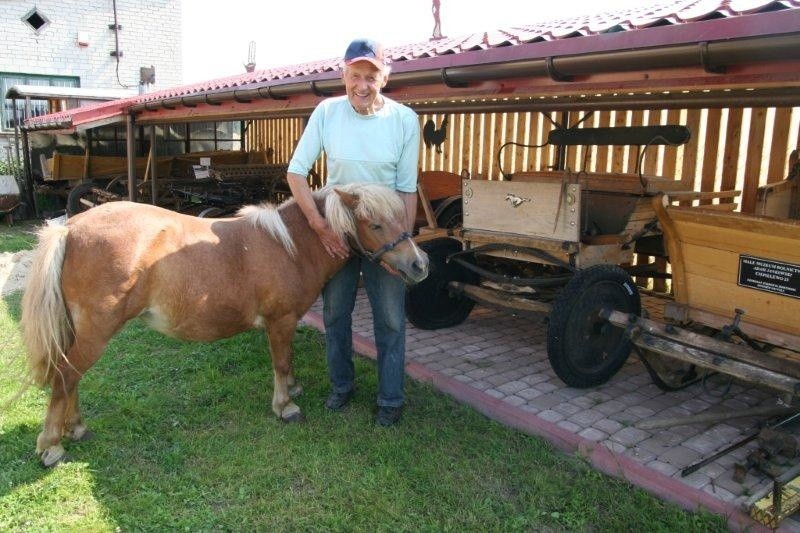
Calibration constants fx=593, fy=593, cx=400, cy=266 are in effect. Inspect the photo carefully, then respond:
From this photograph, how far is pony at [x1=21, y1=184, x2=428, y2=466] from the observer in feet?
10.2

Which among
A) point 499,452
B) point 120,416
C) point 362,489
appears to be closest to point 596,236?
point 499,452

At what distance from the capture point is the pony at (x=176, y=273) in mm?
3102

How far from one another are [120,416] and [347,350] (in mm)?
1517

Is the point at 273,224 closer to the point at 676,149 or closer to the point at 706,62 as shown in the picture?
the point at 706,62

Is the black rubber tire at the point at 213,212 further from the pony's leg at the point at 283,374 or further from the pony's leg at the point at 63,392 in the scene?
the pony's leg at the point at 63,392

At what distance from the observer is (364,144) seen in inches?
133

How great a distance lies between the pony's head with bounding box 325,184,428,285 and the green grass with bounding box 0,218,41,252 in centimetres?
773

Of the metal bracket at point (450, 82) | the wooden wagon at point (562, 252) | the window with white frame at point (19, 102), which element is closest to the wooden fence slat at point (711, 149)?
the wooden wagon at point (562, 252)

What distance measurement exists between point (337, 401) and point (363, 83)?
204 centimetres

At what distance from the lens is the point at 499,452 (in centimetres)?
343

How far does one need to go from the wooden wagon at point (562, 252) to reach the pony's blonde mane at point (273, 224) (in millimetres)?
1654

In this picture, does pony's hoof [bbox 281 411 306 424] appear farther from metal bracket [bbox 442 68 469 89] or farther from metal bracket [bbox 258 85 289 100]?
metal bracket [bbox 258 85 289 100]

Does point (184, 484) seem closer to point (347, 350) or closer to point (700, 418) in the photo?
point (347, 350)

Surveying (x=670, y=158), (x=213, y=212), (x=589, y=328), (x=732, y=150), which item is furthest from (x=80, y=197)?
(x=732, y=150)
